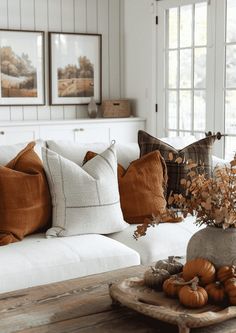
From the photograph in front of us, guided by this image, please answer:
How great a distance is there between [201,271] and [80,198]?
1302 mm

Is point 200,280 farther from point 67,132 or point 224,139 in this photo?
point 67,132

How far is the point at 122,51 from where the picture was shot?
6566mm

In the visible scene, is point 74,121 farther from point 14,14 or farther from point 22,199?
point 22,199

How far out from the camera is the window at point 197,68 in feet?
17.2

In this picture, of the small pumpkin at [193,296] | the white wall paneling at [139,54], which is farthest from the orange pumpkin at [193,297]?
the white wall paneling at [139,54]

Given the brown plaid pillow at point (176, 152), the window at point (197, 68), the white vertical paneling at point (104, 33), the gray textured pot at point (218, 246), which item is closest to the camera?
the gray textured pot at point (218, 246)

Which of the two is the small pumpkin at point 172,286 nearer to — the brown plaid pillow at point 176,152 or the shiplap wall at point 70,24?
the brown plaid pillow at point 176,152

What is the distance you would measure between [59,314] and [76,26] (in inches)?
186

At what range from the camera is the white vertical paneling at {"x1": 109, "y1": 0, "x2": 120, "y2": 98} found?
648 centimetres

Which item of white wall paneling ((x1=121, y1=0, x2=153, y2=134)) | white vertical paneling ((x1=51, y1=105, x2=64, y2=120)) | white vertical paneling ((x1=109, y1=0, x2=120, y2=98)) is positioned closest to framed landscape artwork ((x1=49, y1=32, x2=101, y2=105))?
white vertical paneling ((x1=51, y1=105, x2=64, y2=120))

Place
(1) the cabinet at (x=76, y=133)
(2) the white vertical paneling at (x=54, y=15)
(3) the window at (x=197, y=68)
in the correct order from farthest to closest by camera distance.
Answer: (2) the white vertical paneling at (x=54, y=15) < (1) the cabinet at (x=76, y=133) < (3) the window at (x=197, y=68)

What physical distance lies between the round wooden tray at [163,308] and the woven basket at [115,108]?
4.29 m

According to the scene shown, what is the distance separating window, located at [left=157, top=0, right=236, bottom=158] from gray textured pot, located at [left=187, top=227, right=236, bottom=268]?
3254mm

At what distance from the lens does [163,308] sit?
6.19ft
